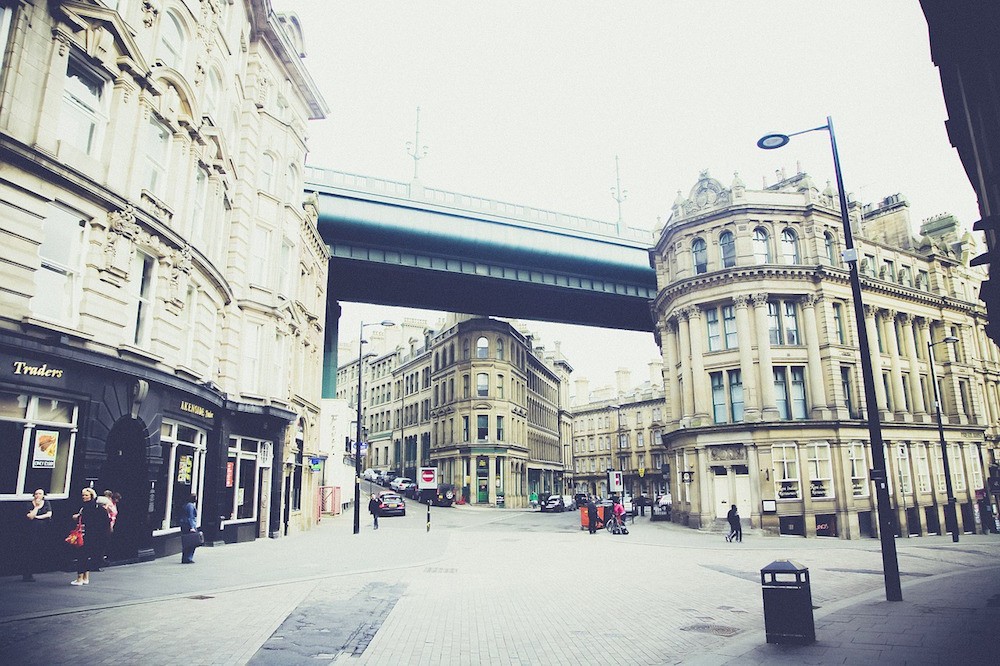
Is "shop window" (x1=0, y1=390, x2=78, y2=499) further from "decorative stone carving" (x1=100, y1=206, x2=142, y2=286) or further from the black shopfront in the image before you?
"decorative stone carving" (x1=100, y1=206, x2=142, y2=286)

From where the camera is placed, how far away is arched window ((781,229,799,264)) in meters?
35.8

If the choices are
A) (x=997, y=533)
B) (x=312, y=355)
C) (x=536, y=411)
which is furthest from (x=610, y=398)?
(x=312, y=355)

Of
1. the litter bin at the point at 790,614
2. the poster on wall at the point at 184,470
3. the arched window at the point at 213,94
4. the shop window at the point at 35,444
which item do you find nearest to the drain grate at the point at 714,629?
the litter bin at the point at 790,614

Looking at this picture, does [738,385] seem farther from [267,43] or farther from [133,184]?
[133,184]

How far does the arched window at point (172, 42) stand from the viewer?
1716 centimetres

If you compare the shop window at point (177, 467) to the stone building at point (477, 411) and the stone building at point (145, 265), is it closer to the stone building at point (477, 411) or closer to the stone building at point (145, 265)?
the stone building at point (145, 265)

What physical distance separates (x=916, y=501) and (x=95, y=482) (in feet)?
130

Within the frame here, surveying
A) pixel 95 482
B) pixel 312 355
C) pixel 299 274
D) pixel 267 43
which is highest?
pixel 267 43

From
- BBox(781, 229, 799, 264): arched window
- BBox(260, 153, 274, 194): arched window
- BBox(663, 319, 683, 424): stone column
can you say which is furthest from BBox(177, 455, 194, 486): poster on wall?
BBox(781, 229, 799, 264): arched window

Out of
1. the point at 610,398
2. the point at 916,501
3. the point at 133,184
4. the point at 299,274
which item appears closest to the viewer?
the point at 133,184

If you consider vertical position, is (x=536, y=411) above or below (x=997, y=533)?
above

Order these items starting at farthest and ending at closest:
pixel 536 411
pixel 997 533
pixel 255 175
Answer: pixel 536 411
pixel 997 533
pixel 255 175

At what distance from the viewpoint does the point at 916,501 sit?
36906mm

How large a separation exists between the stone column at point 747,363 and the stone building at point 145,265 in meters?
22.5
